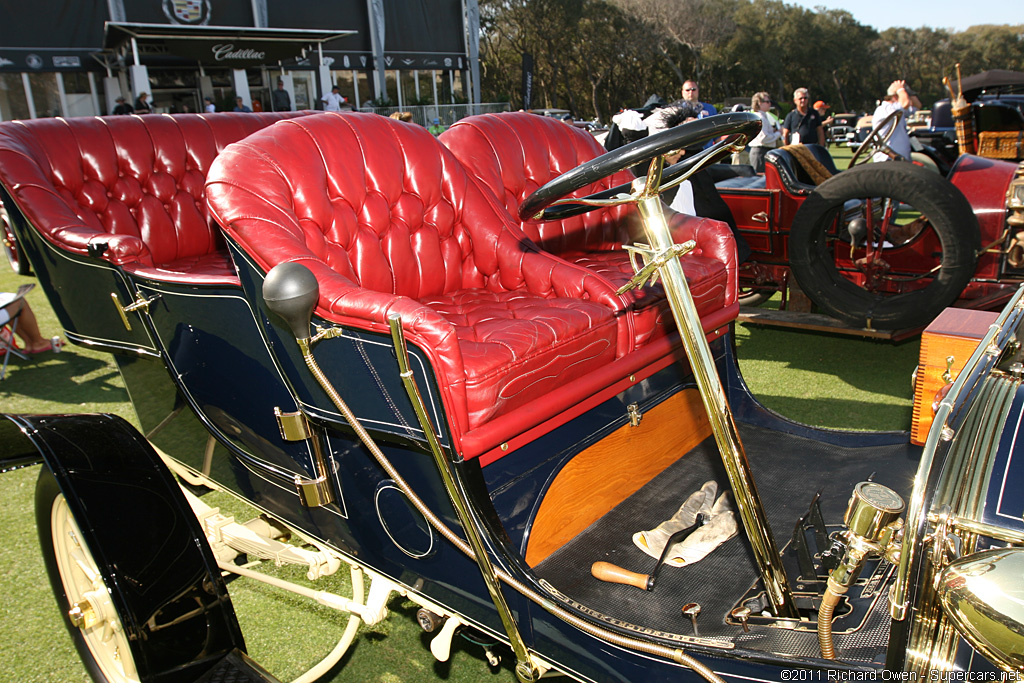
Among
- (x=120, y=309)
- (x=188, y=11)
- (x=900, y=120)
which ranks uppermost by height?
(x=188, y=11)

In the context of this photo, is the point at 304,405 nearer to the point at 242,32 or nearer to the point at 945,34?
the point at 242,32

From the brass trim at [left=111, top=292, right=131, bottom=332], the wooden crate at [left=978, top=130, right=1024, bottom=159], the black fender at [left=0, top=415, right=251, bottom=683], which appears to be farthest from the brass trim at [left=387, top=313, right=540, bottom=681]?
the wooden crate at [left=978, top=130, right=1024, bottom=159]

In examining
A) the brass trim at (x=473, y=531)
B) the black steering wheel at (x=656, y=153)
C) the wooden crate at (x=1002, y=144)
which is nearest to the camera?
the black steering wheel at (x=656, y=153)

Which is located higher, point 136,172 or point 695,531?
point 136,172

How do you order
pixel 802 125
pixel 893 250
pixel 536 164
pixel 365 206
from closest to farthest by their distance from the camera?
pixel 365 206, pixel 536 164, pixel 893 250, pixel 802 125

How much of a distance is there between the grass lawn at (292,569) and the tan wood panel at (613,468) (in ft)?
1.72

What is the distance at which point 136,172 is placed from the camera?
3504mm

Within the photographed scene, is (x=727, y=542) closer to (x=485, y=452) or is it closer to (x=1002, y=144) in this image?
(x=485, y=452)

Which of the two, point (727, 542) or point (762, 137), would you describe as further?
point (762, 137)

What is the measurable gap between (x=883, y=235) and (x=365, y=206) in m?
3.29

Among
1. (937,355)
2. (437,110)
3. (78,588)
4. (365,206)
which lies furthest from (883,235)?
(437,110)

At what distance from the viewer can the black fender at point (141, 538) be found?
1.67 meters

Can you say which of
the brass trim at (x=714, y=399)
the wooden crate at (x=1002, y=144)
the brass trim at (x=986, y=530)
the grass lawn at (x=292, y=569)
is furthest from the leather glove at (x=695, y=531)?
the wooden crate at (x=1002, y=144)

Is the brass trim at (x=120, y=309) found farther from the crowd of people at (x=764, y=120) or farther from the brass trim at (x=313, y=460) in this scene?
the crowd of people at (x=764, y=120)
